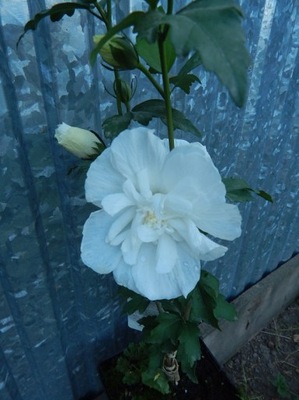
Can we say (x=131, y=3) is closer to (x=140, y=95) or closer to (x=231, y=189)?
(x=140, y=95)

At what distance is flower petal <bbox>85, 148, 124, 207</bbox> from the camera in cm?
51

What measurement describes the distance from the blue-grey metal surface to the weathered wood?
0.20 metres

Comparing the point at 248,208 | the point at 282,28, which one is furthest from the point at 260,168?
the point at 282,28

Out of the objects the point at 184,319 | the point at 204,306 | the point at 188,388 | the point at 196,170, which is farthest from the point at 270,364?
the point at 196,170

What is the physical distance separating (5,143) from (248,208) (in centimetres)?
95

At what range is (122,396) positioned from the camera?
43.3 inches

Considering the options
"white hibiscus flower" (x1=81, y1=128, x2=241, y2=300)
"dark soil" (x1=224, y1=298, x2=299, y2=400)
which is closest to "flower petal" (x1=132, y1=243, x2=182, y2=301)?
"white hibiscus flower" (x1=81, y1=128, x2=241, y2=300)


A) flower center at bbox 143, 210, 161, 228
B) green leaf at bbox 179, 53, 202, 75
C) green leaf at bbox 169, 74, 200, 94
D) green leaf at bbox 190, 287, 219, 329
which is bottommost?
green leaf at bbox 190, 287, 219, 329

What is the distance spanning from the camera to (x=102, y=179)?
52 cm

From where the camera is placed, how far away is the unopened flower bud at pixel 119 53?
18.4 inches

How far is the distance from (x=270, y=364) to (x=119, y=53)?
1.68 meters

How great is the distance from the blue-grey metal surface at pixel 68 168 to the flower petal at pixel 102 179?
247mm

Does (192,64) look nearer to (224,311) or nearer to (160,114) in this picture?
(160,114)

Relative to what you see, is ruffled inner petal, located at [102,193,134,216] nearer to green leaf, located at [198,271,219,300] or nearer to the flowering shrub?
the flowering shrub
